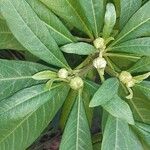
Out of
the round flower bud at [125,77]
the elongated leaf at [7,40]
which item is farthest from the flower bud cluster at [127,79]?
the elongated leaf at [7,40]

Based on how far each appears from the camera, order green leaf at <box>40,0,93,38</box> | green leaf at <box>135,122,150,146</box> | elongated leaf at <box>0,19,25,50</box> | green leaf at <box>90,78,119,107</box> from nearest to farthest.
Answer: green leaf at <box>90,78,119,107</box> → green leaf at <box>40,0,93,38</box> → green leaf at <box>135,122,150,146</box> → elongated leaf at <box>0,19,25,50</box>

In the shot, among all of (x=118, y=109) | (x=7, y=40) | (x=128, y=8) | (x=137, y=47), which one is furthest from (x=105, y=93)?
(x=7, y=40)

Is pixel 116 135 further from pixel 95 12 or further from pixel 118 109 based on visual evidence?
pixel 95 12

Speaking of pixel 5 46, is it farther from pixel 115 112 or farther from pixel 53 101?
pixel 115 112

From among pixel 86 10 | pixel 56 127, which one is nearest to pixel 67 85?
pixel 86 10

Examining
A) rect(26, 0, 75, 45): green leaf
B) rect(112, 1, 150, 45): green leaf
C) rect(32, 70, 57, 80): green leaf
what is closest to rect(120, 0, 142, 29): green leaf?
rect(112, 1, 150, 45): green leaf

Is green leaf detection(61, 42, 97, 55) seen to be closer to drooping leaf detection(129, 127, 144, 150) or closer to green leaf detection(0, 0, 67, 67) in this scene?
green leaf detection(0, 0, 67, 67)
